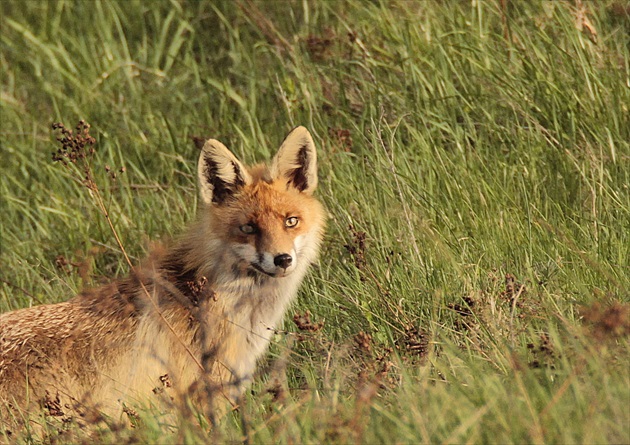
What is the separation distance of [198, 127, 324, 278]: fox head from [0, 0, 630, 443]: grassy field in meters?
0.30

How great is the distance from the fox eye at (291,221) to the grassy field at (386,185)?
37 cm

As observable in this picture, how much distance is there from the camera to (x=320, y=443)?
3.03 m

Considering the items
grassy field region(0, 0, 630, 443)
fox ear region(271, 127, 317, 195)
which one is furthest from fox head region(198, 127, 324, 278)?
grassy field region(0, 0, 630, 443)

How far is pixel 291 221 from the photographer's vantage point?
5.02 meters

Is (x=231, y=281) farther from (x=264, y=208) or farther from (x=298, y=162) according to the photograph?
(x=298, y=162)

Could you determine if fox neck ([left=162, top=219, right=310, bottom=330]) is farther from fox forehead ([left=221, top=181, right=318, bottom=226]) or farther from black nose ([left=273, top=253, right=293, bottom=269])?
black nose ([left=273, top=253, right=293, bottom=269])

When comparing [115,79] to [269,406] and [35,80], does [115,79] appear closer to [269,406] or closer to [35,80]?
[35,80]

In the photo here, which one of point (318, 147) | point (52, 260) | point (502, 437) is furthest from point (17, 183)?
point (502, 437)

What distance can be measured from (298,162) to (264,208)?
512mm

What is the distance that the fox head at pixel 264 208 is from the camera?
189 inches

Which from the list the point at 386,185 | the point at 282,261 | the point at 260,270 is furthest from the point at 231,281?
the point at 386,185

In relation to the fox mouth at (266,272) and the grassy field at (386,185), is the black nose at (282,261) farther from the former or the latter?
the grassy field at (386,185)

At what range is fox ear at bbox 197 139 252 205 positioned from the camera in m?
5.07

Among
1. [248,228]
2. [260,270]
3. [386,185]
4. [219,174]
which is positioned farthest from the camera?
[386,185]
